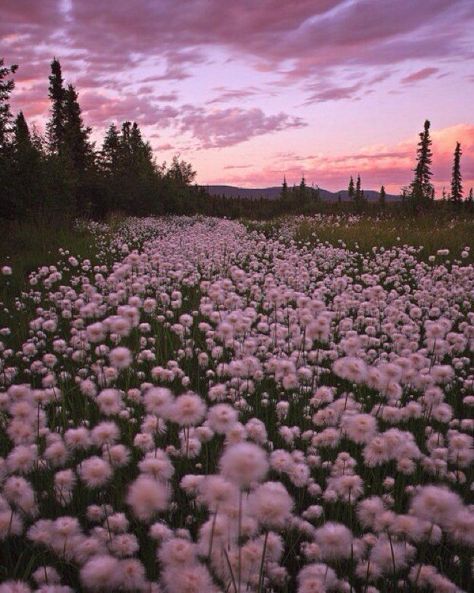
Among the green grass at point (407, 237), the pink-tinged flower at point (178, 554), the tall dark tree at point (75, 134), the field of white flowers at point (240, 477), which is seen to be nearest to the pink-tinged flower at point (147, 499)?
the field of white flowers at point (240, 477)

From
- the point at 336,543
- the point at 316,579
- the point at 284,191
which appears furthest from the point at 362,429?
the point at 284,191

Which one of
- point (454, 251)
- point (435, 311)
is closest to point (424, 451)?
point (435, 311)

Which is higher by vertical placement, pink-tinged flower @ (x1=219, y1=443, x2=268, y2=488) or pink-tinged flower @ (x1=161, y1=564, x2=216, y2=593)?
pink-tinged flower @ (x1=219, y1=443, x2=268, y2=488)

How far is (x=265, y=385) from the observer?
4.88 meters

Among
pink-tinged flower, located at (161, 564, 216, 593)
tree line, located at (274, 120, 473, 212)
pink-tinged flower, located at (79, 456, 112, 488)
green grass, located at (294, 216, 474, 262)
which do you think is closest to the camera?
pink-tinged flower, located at (161, 564, 216, 593)

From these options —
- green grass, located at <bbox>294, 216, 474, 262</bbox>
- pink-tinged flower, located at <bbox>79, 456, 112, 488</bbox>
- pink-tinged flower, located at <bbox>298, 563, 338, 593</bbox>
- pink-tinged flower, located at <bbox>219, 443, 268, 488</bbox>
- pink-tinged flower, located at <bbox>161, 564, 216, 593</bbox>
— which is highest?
green grass, located at <bbox>294, 216, 474, 262</bbox>

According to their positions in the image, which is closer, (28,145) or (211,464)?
(211,464)

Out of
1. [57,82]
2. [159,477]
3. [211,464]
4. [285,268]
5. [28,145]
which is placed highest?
[57,82]

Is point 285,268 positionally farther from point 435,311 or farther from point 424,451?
point 424,451

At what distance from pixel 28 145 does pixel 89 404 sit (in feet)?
71.1

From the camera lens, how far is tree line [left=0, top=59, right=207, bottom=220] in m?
21.5

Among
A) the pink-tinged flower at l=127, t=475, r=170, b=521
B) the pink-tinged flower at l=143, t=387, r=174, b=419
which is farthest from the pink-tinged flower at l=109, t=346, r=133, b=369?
the pink-tinged flower at l=127, t=475, r=170, b=521

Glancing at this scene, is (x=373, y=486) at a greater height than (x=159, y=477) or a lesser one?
lesser

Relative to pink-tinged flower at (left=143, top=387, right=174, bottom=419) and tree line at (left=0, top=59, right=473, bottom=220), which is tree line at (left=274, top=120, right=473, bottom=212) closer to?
tree line at (left=0, top=59, right=473, bottom=220)
